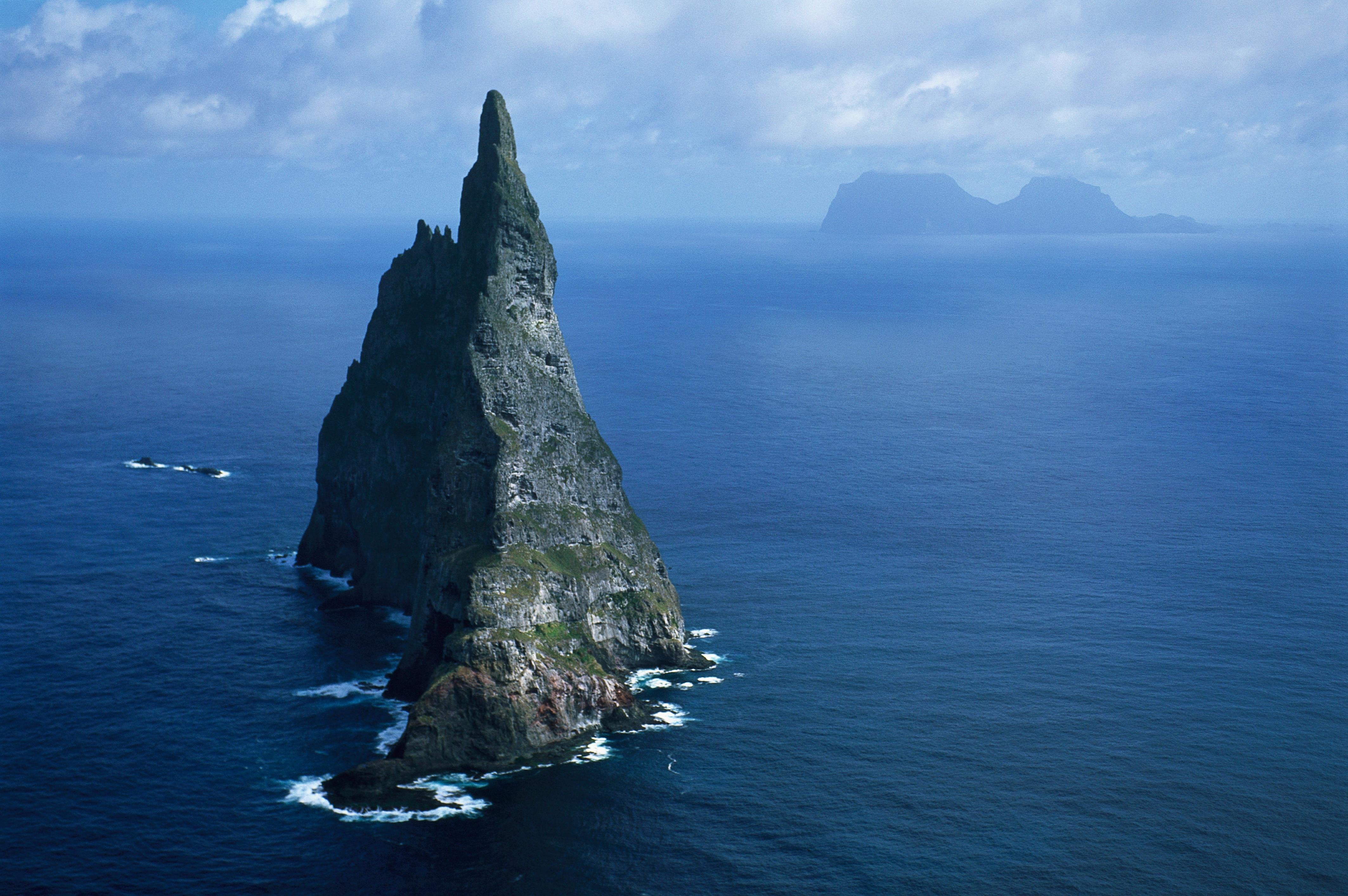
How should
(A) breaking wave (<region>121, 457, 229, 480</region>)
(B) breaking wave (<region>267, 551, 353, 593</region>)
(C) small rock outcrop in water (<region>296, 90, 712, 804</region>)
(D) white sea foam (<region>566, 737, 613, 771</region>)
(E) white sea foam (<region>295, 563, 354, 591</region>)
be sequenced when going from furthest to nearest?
(A) breaking wave (<region>121, 457, 229, 480</region>) → (B) breaking wave (<region>267, 551, 353, 593</region>) → (E) white sea foam (<region>295, 563, 354, 591</region>) → (C) small rock outcrop in water (<region>296, 90, 712, 804</region>) → (D) white sea foam (<region>566, 737, 613, 771</region>)

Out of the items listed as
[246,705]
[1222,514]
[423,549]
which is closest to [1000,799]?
[423,549]

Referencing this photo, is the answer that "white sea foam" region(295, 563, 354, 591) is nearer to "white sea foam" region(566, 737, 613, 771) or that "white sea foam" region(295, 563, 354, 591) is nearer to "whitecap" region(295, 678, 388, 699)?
"whitecap" region(295, 678, 388, 699)

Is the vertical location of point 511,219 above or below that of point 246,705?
above

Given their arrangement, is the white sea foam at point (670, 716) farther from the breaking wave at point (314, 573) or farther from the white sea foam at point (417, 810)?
the breaking wave at point (314, 573)

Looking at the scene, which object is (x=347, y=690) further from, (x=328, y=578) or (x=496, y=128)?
(x=496, y=128)

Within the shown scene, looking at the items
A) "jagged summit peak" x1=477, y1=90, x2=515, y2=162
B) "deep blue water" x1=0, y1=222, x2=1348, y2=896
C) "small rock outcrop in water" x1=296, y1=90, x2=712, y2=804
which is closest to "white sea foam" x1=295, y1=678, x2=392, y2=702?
"deep blue water" x1=0, y1=222, x2=1348, y2=896

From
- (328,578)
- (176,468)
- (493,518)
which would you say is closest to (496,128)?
(493,518)

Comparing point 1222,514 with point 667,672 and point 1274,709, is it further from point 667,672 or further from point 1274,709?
point 667,672
